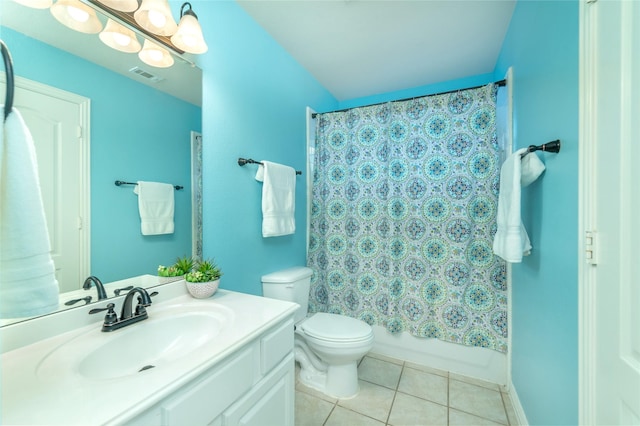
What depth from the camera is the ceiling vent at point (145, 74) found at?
1056 millimetres

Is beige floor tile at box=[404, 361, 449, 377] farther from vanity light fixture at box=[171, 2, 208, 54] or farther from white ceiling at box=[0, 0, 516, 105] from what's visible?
vanity light fixture at box=[171, 2, 208, 54]

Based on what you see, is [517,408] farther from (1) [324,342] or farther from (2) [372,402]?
(1) [324,342]

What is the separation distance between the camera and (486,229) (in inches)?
68.1

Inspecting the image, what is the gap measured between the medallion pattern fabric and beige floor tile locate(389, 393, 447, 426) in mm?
459

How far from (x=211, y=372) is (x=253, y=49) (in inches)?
70.1

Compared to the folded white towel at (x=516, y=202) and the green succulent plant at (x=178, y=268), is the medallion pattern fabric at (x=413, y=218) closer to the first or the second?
the folded white towel at (x=516, y=202)

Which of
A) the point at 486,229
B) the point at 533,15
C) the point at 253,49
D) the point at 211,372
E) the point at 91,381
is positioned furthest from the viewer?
the point at 486,229

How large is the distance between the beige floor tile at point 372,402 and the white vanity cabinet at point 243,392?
2.06 feet

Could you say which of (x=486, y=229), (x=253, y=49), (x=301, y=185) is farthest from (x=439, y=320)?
(x=253, y=49)

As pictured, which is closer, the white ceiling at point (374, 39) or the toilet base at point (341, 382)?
the white ceiling at point (374, 39)

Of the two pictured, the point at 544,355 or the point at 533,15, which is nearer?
the point at 544,355
